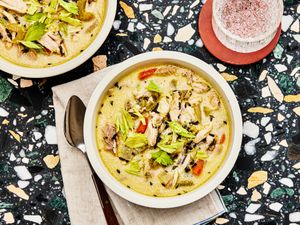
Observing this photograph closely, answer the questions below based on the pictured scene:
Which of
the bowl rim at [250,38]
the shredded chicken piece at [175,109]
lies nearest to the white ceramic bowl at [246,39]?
the bowl rim at [250,38]

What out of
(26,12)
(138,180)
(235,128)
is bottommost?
(138,180)

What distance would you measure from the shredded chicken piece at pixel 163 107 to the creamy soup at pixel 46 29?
9.2 inches

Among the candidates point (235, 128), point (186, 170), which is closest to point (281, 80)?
point (235, 128)

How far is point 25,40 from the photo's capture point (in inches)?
63.8

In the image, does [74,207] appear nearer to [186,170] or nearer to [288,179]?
[186,170]

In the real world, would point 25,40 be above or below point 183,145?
above

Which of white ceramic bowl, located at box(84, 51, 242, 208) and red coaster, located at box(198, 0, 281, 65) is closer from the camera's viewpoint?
white ceramic bowl, located at box(84, 51, 242, 208)

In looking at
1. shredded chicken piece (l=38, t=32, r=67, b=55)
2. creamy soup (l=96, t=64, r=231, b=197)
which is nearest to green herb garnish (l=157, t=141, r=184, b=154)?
creamy soup (l=96, t=64, r=231, b=197)

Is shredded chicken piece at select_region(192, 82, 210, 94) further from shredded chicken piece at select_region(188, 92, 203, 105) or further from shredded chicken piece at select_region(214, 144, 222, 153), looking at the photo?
shredded chicken piece at select_region(214, 144, 222, 153)

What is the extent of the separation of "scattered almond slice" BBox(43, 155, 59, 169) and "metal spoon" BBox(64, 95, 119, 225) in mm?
90

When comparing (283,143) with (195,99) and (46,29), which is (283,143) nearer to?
(195,99)

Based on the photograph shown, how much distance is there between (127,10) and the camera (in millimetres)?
1704

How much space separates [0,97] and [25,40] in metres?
0.17

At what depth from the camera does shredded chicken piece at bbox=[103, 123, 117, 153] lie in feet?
5.13
